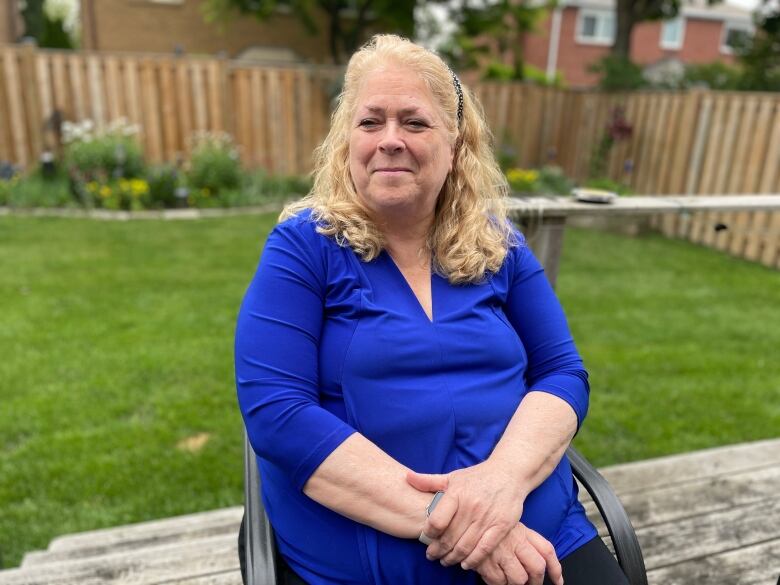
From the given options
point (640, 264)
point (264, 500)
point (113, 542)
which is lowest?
point (640, 264)

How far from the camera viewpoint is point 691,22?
87.2ft

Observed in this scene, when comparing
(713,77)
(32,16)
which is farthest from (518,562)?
(32,16)

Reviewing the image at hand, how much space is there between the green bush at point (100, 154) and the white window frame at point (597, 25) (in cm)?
2271

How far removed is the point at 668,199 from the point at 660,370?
6.61 ft

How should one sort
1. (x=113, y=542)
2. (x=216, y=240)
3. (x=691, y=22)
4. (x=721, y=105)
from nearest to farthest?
(x=113, y=542)
(x=216, y=240)
(x=721, y=105)
(x=691, y=22)

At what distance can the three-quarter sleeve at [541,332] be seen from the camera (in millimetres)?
1514

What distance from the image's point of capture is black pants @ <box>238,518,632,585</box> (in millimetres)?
1288

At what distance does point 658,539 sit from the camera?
185 centimetres

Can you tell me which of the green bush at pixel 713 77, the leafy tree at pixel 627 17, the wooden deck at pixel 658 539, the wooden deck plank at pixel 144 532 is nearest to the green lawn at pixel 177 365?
the wooden deck plank at pixel 144 532

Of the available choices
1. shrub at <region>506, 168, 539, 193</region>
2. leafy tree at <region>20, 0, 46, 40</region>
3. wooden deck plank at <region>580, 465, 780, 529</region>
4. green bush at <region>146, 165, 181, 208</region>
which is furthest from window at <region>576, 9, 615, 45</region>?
wooden deck plank at <region>580, 465, 780, 529</region>

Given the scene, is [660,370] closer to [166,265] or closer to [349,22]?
[166,265]

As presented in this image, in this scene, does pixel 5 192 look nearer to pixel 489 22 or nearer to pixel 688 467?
pixel 688 467

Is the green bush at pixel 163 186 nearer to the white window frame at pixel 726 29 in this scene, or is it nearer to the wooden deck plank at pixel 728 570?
the wooden deck plank at pixel 728 570

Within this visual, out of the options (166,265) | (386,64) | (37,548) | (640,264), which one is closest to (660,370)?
(640,264)
